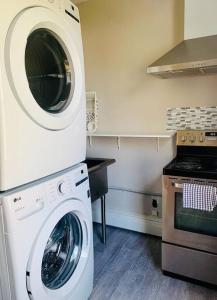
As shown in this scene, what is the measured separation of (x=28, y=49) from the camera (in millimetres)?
1246

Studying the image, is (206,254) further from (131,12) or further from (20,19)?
(131,12)

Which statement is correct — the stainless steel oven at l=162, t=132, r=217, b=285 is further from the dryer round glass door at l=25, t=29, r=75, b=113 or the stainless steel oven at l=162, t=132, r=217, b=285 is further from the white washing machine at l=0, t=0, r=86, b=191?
the dryer round glass door at l=25, t=29, r=75, b=113

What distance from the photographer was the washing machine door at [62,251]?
1201 millimetres

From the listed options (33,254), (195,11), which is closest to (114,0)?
(195,11)

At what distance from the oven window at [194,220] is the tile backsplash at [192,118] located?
725 millimetres

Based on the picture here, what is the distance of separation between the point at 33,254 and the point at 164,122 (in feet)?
5.37

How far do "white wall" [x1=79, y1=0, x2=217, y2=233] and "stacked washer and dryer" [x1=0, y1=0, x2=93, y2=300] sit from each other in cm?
98

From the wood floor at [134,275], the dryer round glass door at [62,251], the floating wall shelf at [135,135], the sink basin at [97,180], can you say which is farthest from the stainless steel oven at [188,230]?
the dryer round glass door at [62,251]

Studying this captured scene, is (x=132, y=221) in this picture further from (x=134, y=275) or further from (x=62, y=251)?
(x=62, y=251)

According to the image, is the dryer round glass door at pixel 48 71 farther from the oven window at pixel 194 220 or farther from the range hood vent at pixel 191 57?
the oven window at pixel 194 220

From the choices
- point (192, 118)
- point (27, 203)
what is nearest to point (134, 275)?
point (27, 203)

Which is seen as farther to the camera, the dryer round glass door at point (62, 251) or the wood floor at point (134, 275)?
the wood floor at point (134, 275)

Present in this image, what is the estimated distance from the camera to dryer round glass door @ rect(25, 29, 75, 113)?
127 cm

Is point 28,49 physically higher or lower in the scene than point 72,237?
higher
